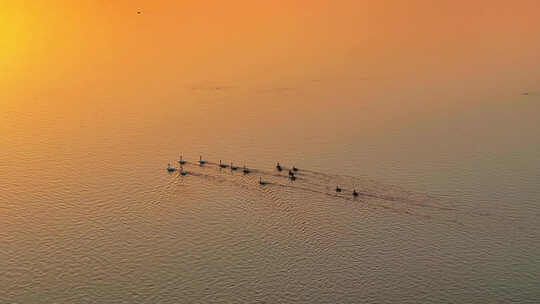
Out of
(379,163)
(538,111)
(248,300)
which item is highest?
(538,111)

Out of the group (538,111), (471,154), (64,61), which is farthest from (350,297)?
(64,61)

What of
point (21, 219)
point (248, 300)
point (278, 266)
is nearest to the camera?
point (248, 300)

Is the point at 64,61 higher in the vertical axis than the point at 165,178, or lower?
higher

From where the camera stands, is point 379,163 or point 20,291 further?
point 379,163

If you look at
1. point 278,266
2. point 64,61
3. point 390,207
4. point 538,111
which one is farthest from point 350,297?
point 64,61

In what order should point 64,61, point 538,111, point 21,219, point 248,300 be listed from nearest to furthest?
point 248,300 → point 21,219 → point 538,111 → point 64,61

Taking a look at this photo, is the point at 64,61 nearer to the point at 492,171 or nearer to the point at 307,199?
the point at 307,199
